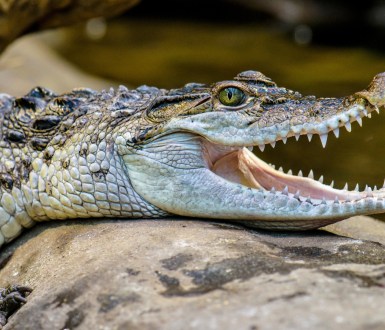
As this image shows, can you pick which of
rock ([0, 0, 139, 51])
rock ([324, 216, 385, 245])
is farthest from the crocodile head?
rock ([0, 0, 139, 51])

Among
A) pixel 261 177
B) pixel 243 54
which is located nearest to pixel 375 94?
pixel 261 177

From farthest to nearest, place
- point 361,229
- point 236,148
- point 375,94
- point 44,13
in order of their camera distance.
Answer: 1. point 44,13
2. point 361,229
3. point 236,148
4. point 375,94

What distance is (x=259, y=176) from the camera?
13.4 feet

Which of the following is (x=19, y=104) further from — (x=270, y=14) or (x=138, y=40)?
(x=270, y=14)

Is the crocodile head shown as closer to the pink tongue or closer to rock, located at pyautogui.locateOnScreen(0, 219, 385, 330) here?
the pink tongue

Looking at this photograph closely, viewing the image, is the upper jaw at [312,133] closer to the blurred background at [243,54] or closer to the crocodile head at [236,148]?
the crocodile head at [236,148]

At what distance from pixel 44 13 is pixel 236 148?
117 inches

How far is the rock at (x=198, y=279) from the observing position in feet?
8.80

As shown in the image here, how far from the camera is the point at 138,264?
3.28 meters

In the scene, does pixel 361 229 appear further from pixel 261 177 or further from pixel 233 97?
pixel 233 97

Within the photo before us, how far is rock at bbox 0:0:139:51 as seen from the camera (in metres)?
5.92

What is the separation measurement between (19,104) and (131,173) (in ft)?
3.52

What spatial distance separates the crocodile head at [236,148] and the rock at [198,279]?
0.45ft

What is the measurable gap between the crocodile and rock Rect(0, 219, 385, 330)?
13cm
